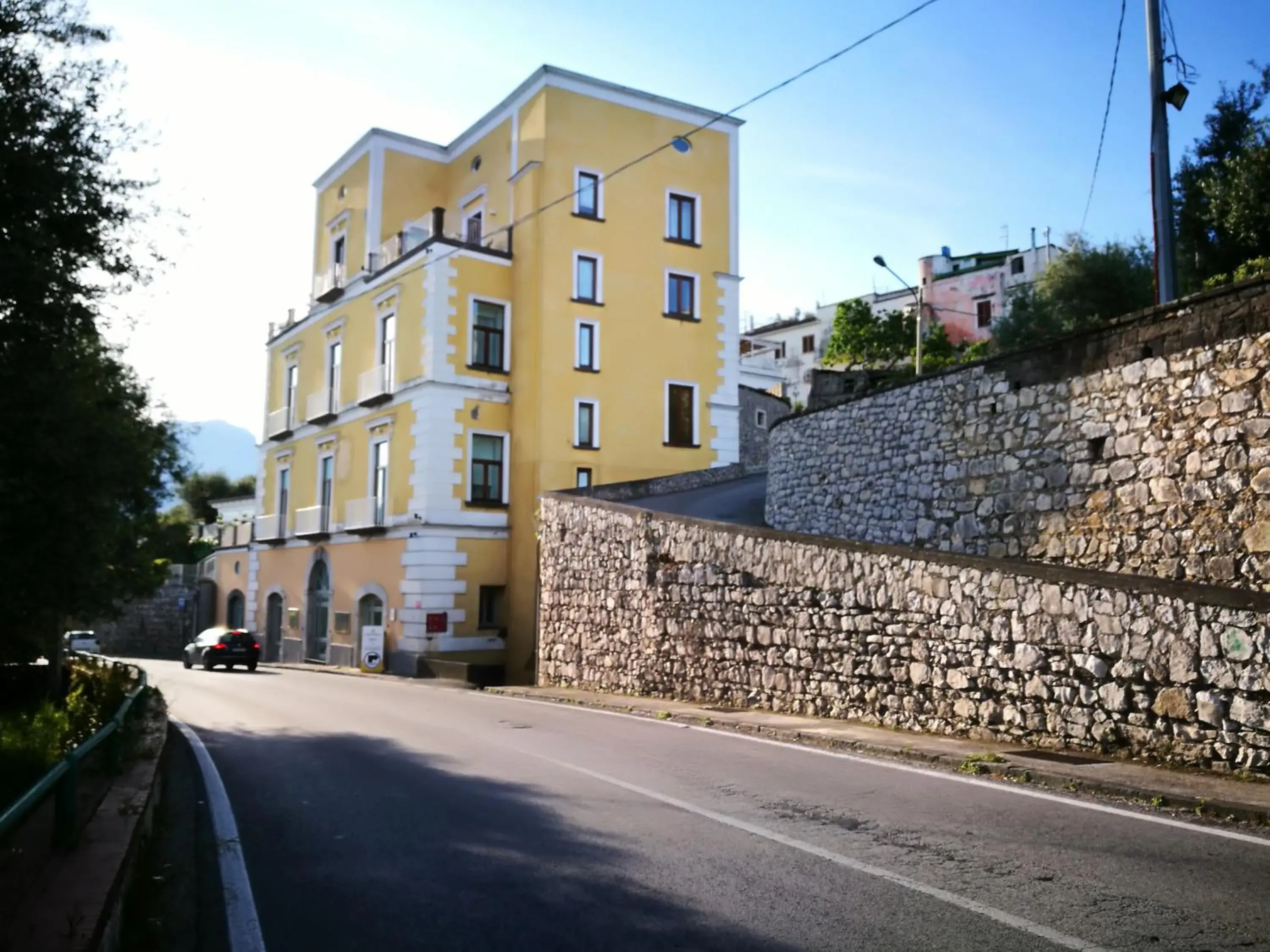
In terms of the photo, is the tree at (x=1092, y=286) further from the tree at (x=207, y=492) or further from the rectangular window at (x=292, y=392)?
the tree at (x=207, y=492)

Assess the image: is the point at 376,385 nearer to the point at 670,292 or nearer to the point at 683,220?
the point at 670,292

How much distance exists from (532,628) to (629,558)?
445 inches

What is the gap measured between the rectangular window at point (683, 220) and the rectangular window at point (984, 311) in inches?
1161

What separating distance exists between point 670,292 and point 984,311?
3159 centimetres

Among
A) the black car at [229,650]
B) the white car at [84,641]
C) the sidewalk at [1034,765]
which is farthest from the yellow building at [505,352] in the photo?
the sidewalk at [1034,765]

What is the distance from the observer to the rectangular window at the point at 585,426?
31234 millimetres

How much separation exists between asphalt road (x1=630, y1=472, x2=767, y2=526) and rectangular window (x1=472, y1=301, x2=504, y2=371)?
6.51 meters

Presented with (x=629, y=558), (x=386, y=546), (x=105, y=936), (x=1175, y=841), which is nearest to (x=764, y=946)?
(x=105, y=936)

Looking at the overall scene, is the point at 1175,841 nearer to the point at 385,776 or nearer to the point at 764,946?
the point at 764,946

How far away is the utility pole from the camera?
43.2 feet

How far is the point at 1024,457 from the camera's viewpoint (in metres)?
13.5

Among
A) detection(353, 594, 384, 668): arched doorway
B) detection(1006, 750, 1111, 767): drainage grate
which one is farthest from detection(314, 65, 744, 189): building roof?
detection(1006, 750, 1111, 767): drainage grate

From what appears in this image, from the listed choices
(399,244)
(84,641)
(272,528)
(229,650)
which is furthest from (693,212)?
(84,641)

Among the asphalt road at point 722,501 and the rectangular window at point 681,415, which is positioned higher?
the rectangular window at point 681,415
